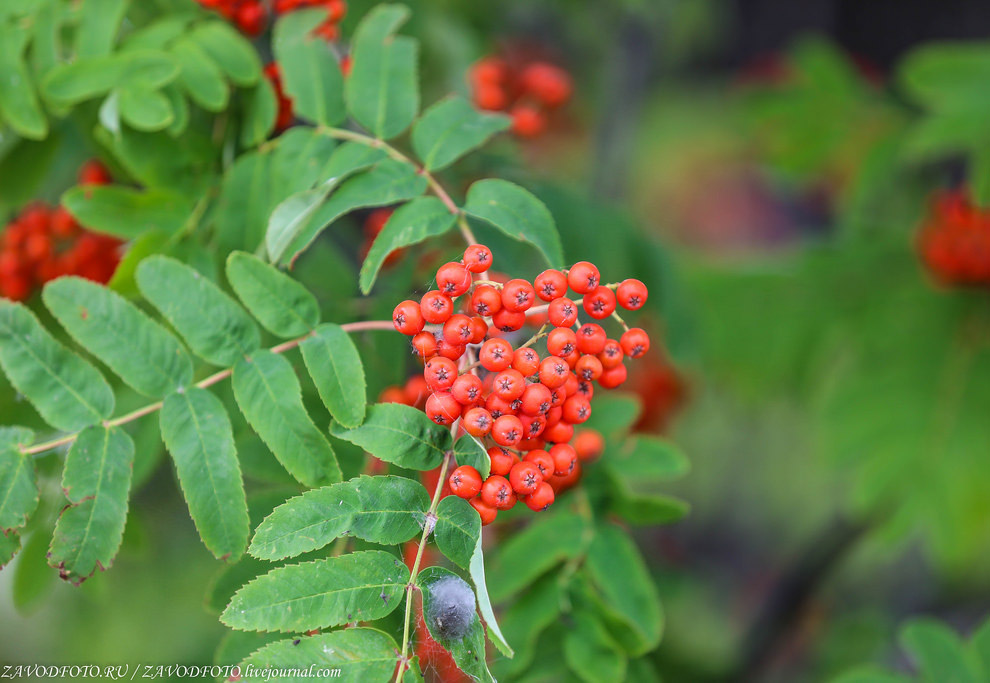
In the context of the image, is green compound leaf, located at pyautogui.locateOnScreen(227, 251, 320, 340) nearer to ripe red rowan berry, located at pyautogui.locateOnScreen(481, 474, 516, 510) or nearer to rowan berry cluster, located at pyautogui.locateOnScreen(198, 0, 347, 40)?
ripe red rowan berry, located at pyautogui.locateOnScreen(481, 474, 516, 510)

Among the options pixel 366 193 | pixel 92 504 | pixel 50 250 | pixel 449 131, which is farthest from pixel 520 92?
pixel 92 504

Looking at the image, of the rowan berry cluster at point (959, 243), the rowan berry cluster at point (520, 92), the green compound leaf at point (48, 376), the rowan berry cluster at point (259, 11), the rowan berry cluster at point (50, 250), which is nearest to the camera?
the green compound leaf at point (48, 376)

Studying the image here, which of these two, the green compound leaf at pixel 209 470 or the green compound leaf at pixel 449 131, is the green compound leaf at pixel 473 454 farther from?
the green compound leaf at pixel 449 131

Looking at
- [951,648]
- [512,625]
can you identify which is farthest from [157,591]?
[951,648]

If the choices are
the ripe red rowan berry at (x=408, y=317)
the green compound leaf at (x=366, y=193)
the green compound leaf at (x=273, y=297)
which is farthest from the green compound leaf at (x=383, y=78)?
the ripe red rowan berry at (x=408, y=317)

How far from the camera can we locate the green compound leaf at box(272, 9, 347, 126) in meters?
1.40

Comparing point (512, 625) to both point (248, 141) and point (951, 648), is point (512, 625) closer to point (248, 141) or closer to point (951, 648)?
point (951, 648)

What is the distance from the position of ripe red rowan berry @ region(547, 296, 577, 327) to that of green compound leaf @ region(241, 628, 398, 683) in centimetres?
47

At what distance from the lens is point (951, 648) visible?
4.67 ft

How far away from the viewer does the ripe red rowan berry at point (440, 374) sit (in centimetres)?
101

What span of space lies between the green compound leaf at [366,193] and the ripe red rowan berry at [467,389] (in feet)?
1.11

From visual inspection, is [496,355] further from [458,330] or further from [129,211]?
[129,211]

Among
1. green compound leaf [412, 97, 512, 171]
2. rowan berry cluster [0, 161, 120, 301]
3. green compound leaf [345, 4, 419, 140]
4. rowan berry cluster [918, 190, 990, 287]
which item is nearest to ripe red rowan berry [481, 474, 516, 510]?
green compound leaf [412, 97, 512, 171]

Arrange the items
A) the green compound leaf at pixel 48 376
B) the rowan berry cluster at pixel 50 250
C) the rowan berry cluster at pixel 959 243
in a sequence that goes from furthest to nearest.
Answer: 1. the rowan berry cluster at pixel 959 243
2. the rowan berry cluster at pixel 50 250
3. the green compound leaf at pixel 48 376
